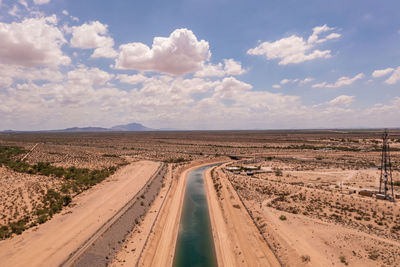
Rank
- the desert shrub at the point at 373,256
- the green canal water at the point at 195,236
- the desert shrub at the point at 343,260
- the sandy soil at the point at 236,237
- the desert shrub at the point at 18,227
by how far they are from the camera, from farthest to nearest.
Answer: the desert shrub at the point at 18,227, the green canal water at the point at 195,236, the sandy soil at the point at 236,237, the desert shrub at the point at 373,256, the desert shrub at the point at 343,260

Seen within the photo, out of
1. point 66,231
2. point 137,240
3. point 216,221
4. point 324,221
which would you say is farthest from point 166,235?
point 324,221

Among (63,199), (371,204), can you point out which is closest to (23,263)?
(63,199)

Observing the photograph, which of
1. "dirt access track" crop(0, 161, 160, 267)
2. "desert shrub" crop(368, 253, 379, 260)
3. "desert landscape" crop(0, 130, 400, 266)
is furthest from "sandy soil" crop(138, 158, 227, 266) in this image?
"desert shrub" crop(368, 253, 379, 260)

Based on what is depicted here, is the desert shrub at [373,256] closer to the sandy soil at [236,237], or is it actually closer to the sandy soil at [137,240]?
the sandy soil at [236,237]

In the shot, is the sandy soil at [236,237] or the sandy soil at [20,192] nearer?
the sandy soil at [236,237]

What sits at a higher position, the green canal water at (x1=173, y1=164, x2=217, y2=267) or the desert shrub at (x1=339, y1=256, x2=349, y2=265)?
the desert shrub at (x1=339, y1=256, x2=349, y2=265)

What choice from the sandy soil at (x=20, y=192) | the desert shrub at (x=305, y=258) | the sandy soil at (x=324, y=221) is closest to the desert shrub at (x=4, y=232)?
the sandy soil at (x=20, y=192)

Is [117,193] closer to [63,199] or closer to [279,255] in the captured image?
[63,199]

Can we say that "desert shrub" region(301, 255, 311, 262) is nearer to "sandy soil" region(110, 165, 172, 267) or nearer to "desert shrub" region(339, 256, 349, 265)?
"desert shrub" region(339, 256, 349, 265)
